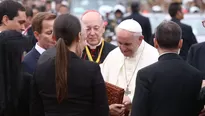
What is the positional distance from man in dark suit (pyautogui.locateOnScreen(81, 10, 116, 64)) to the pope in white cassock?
2.49ft

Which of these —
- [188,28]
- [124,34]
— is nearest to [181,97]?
[124,34]

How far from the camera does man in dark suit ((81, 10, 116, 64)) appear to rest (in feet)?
22.6

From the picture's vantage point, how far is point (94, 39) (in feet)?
22.7

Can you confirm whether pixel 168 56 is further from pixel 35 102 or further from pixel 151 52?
pixel 151 52

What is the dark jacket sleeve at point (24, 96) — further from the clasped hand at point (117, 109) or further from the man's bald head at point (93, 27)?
the man's bald head at point (93, 27)

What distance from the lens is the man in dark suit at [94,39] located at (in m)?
6.88

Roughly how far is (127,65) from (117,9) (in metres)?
10.8

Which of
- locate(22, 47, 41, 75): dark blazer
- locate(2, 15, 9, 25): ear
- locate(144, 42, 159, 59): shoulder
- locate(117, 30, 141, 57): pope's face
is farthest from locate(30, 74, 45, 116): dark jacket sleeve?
locate(144, 42, 159, 59): shoulder

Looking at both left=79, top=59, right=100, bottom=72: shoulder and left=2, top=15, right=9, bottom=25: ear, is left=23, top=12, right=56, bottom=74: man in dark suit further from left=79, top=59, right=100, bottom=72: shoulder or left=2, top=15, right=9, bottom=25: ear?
left=79, top=59, right=100, bottom=72: shoulder

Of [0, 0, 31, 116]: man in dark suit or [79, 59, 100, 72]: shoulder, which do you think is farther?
[0, 0, 31, 116]: man in dark suit

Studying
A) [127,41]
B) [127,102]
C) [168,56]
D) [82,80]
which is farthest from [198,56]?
[82,80]

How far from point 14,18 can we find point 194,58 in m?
2.09

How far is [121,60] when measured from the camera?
6090 mm

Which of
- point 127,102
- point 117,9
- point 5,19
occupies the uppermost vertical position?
point 5,19
